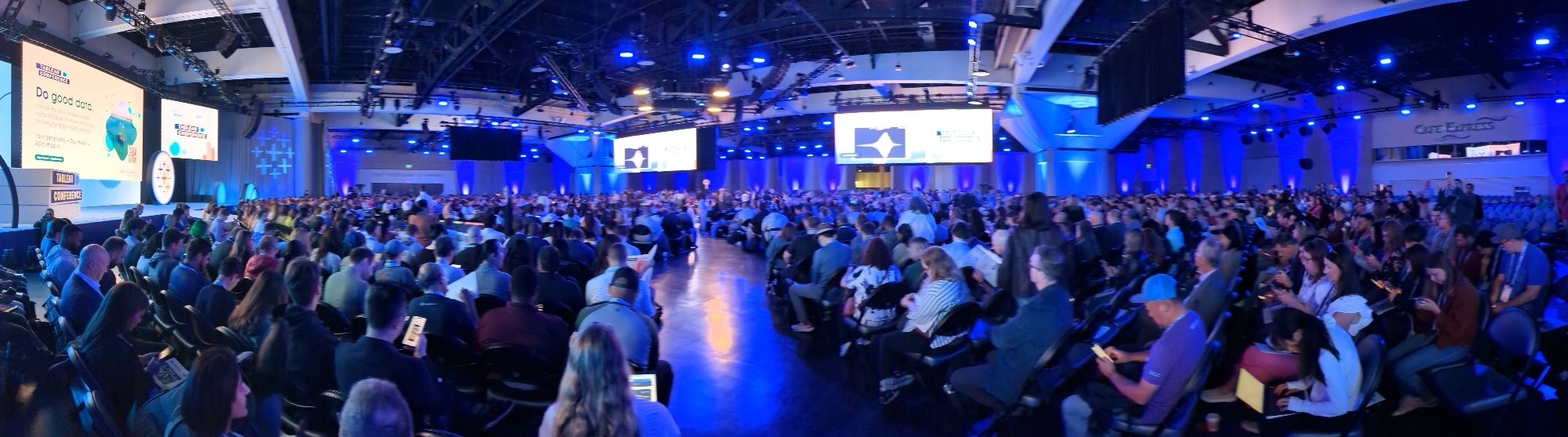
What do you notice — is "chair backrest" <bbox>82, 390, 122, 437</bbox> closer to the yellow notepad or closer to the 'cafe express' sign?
the yellow notepad

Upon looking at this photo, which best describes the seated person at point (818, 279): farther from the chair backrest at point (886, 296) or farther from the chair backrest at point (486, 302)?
the chair backrest at point (486, 302)

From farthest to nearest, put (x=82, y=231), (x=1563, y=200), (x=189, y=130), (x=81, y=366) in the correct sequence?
(x=189, y=130), (x=1563, y=200), (x=82, y=231), (x=81, y=366)

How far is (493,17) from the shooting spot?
10.4 metres

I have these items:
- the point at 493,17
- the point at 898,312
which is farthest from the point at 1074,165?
the point at 898,312

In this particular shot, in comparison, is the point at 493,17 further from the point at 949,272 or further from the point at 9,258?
the point at 949,272

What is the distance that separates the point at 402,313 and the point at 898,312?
302 cm

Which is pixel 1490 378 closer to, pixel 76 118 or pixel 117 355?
pixel 117 355

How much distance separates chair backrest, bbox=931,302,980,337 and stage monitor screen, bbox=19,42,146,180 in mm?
11860

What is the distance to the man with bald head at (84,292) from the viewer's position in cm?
414

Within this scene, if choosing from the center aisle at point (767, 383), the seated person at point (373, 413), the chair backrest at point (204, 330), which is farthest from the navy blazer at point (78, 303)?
the seated person at point (373, 413)

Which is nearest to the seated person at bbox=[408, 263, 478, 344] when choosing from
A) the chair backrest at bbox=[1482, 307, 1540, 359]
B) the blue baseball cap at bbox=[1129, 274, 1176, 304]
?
the blue baseball cap at bbox=[1129, 274, 1176, 304]

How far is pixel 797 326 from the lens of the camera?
21.1 ft

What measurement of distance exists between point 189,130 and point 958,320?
1940 cm

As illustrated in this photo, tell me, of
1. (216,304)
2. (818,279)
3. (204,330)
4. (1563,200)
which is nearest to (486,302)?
(204,330)
